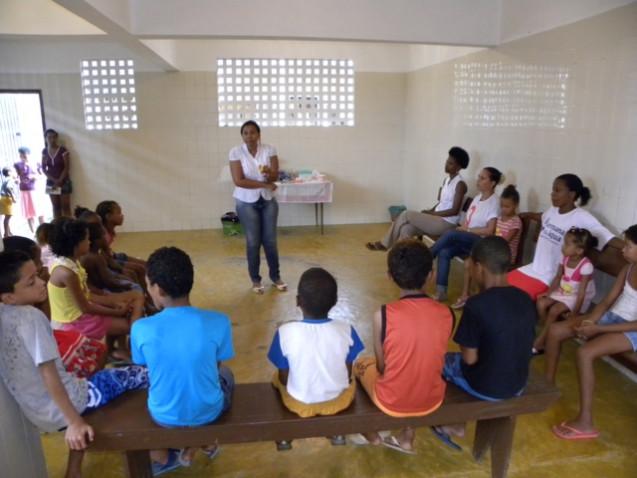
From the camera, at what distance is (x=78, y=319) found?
8.02 feet

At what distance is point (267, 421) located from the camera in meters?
1.73

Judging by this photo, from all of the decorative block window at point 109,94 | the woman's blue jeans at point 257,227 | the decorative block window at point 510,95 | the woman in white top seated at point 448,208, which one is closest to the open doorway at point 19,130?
the decorative block window at point 109,94

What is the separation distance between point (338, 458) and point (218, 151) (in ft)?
16.5

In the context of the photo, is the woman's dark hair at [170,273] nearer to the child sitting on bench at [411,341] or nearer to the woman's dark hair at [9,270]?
the woman's dark hair at [9,270]

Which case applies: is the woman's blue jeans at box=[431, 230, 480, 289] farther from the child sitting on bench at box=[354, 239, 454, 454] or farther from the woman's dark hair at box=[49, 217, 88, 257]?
the woman's dark hair at box=[49, 217, 88, 257]

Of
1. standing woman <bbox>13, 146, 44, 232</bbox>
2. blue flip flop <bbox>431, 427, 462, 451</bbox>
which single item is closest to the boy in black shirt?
blue flip flop <bbox>431, 427, 462, 451</bbox>

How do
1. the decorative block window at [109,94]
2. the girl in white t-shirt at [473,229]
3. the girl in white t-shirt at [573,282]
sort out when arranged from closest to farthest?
the girl in white t-shirt at [573,282] → the girl in white t-shirt at [473,229] → the decorative block window at [109,94]

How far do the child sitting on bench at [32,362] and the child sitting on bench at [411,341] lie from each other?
1062 mm

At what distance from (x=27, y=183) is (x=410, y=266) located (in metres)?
5.80

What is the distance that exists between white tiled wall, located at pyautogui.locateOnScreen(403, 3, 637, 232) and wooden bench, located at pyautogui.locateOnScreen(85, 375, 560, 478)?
1.69 m

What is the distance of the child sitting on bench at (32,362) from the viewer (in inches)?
62.0

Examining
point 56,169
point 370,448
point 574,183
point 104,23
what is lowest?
point 370,448

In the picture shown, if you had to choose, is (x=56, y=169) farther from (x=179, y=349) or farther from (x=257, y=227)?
(x=179, y=349)

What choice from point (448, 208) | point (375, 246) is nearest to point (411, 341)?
point (448, 208)
